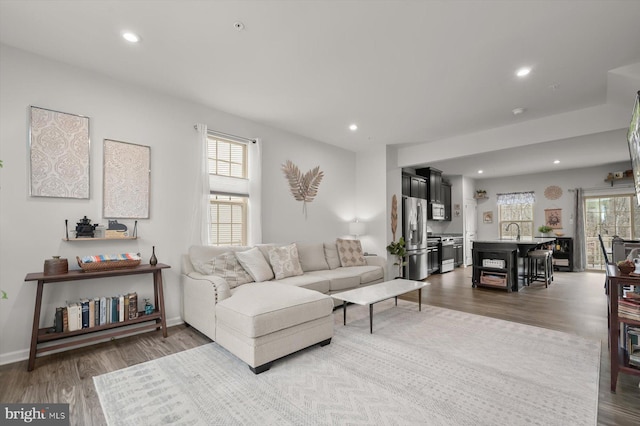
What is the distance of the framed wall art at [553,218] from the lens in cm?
827

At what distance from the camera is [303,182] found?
5164mm

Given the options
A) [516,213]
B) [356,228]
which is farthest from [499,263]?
[516,213]

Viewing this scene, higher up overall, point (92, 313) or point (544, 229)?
point (544, 229)

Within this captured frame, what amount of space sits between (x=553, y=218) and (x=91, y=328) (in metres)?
10.3

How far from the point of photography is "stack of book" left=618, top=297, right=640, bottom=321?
6.70 feet

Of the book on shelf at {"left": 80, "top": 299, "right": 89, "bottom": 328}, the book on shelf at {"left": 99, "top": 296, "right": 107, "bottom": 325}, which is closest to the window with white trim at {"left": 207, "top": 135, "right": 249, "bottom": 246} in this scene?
the book on shelf at {"left": 99, "top": 296, "right": 107, "bottom": 325}

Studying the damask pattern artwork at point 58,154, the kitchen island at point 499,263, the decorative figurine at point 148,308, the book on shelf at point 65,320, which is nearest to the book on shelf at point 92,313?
the book on shelf at point 65,320

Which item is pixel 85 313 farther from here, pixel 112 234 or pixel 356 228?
pixel 356 228

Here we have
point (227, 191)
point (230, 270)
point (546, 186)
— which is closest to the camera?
point (230, 270)

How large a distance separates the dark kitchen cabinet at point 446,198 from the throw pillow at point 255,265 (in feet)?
20.4

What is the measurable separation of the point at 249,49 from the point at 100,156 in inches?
74.6

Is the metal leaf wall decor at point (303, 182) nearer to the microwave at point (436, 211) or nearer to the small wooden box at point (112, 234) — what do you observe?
the small wooden box at point (112, 234)

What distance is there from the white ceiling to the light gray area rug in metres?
2.73

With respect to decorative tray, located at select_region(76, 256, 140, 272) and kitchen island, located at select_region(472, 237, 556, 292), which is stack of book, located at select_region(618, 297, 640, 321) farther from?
decorative tray, located at select_region(76, 256, 140, 272)
